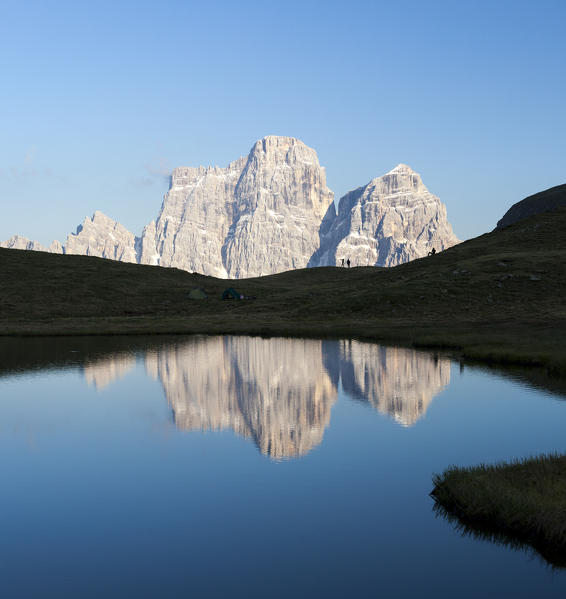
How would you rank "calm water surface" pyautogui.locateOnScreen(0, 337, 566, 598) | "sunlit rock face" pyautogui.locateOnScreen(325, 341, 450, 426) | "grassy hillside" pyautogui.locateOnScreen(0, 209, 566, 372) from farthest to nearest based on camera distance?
"grassy hillside" pyautogui.locateOnScreen(0, 209, 566, 372) → "sunlit rock face" pyautogui.locateOnScreen(325, 341, 450, 426) → "calm water surface" pyautogui.locateOnScreen(0, 337, 566, 598)

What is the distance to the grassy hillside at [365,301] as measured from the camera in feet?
203

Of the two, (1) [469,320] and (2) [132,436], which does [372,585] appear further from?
(1) [469,320]

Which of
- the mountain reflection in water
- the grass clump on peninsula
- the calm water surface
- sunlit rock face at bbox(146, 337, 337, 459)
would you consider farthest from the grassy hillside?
the grass clump on peninsula

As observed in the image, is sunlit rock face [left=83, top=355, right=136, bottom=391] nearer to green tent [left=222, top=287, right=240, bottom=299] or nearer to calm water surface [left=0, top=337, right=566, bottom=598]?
calm water surface [left=0, top=337, right=566, bottom=598]

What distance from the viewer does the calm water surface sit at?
492 inches

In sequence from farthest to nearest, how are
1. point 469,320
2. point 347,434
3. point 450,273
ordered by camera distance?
point 450,273, point 469,320, point 347,434

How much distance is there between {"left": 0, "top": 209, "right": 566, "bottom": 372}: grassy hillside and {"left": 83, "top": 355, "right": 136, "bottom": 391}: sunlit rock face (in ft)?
77.1

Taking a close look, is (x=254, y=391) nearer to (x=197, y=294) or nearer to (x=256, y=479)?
(x=256, y=479)

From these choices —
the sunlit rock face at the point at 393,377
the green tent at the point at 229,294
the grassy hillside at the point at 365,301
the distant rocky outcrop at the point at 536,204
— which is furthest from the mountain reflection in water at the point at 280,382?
the distant rocky outcrop at the point at 536,204

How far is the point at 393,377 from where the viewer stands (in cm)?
3728

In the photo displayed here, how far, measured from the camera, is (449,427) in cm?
2512

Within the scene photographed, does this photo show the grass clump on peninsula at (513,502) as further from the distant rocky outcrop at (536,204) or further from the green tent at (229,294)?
the distant rocky outcrop at (536,204)

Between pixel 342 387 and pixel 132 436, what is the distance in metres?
13.8

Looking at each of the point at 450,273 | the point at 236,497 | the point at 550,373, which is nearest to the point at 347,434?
the point at 236,497
